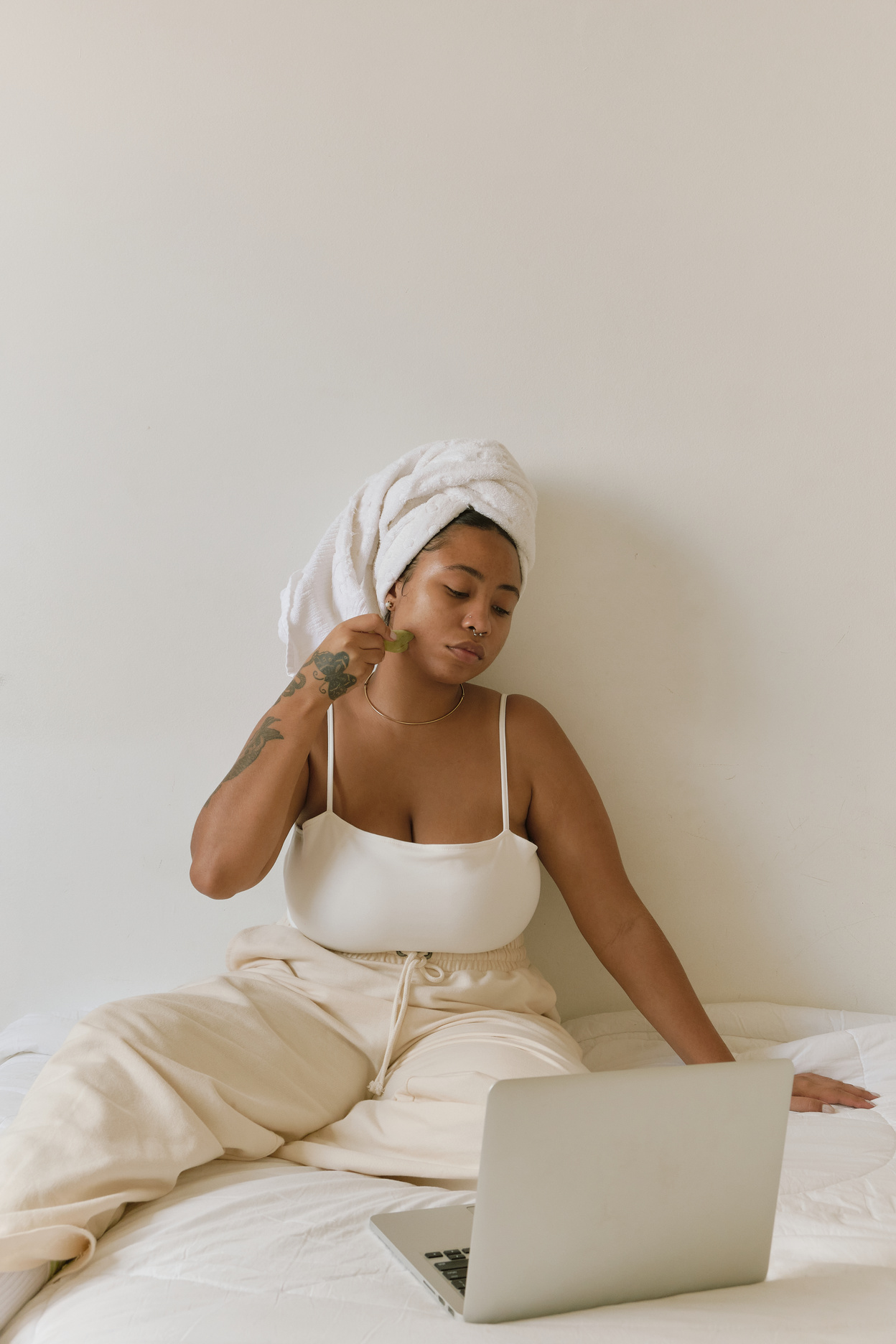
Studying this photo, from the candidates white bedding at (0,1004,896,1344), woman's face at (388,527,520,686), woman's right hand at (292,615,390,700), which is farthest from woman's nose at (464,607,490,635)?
white bedding at (0,1004,896,1344)

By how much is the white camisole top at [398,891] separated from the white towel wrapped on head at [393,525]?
0.87 feet

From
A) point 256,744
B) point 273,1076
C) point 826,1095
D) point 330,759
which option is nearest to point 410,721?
point 330,759

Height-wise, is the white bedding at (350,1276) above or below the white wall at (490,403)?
below

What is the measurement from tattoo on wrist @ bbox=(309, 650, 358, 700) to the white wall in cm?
36

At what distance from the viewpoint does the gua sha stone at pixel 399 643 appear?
1.42m

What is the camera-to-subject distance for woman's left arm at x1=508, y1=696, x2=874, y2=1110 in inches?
57.4

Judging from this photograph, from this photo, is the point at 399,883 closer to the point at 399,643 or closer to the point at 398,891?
the point at 398,891

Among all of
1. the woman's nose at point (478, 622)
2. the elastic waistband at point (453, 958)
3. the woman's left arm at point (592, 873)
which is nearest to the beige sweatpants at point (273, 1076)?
the elastic waistband at point (453, 958)

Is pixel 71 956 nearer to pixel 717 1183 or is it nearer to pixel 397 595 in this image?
pixel 397 595

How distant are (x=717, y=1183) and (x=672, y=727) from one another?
3.37 feet

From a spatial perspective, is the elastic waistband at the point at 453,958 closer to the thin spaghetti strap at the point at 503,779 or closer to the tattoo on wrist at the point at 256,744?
the thin spaghetti strap at the point at 503,779

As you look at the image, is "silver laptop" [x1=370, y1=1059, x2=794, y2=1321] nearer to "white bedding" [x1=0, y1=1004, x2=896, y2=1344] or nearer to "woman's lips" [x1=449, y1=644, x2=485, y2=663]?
"white bedding" [x1=0, y1=1004, x2=896, y2=1344]

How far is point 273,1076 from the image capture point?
1.19 metres

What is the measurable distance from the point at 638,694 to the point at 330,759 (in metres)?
0.58
